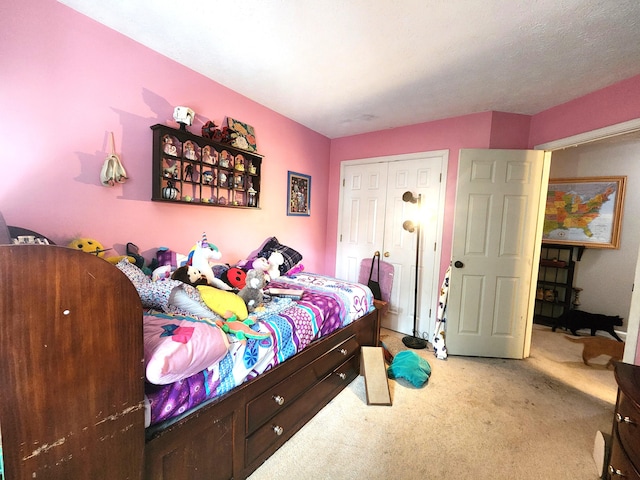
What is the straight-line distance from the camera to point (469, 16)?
145 cm

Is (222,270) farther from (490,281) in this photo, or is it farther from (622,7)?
(622,7)

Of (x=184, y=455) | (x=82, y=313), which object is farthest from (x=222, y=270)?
(x=82, y=313)

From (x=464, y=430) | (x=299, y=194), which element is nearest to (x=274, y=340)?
(x=464, y=430)

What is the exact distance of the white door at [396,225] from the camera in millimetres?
3014

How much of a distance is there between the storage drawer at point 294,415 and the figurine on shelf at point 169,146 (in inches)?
74.3

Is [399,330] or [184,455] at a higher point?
[184,455]

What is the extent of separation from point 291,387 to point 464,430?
1.20 m

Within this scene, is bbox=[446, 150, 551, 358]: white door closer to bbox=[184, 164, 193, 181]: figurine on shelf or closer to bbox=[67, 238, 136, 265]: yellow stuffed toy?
bbox=[184, 164, 193, 181]: figurine on shelf

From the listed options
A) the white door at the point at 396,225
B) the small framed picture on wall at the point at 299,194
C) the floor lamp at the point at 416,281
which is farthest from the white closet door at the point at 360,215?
the small framed picture on wall at the point at 299,194

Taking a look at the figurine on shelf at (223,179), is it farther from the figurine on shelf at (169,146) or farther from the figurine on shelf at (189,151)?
the figurine on shelf at (169,146)

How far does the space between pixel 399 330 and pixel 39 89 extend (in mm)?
3707

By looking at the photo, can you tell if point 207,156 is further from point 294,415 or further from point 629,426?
point 629,426

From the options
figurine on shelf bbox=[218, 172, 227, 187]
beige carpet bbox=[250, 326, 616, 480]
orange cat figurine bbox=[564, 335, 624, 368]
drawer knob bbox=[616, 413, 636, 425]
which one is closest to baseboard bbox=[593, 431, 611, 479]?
beige carpet bbox=[250, 326, 616, 480]

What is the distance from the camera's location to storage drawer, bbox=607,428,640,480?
3.71 feet
